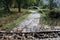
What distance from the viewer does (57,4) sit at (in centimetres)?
2669

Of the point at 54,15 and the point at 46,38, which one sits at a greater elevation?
the point at 46,38

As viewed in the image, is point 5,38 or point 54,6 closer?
point 5,38

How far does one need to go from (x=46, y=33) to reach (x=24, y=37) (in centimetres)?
145

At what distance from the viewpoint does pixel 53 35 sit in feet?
31.8

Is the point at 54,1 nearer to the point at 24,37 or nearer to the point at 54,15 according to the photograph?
the point at 54,15

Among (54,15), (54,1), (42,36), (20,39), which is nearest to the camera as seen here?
(20,39)

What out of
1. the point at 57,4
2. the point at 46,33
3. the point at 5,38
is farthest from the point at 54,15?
the point at 5,38

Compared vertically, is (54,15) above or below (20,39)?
below

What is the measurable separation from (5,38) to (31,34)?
1510 millimetres

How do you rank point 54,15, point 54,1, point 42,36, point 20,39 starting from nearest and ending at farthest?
1. point 20,39
2. point 42,36
3. point 54,15
4. point 54,1

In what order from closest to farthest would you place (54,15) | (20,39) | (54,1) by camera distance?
(20,39)
(54,15)
(54,1)

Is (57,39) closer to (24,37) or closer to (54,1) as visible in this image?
(24,37)

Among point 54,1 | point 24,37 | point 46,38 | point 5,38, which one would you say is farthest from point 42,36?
point 54,1

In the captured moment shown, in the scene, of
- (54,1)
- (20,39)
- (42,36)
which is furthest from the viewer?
(54,1)
